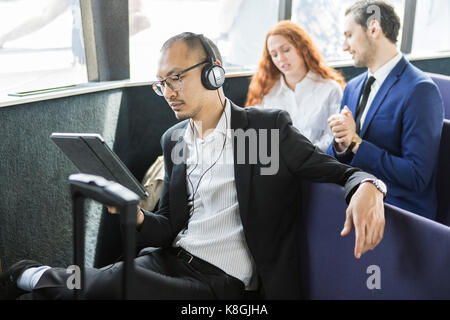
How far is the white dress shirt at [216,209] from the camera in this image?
1603mm

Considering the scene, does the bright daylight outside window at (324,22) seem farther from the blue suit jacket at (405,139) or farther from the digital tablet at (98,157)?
the digital tablet at (98,157)

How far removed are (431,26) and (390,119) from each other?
141 inches

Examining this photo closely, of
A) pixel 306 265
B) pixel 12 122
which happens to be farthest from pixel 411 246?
pixel 12 122

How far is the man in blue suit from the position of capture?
6.13 ft

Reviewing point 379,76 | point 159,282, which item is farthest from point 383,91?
point 159,282

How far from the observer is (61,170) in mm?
2363

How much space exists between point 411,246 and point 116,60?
6.60 ft

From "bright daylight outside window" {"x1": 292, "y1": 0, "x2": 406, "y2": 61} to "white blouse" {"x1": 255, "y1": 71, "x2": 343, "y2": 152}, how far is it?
117 centimetres

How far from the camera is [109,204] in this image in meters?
0.86

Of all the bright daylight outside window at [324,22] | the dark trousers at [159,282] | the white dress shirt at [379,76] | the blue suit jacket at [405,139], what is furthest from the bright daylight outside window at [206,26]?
the dark trousers at [159,282]

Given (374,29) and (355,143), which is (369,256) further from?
(374,29)

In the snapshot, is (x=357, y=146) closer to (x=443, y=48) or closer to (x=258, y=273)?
(x=258, y=273)

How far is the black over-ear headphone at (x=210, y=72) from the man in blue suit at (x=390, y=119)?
55cm

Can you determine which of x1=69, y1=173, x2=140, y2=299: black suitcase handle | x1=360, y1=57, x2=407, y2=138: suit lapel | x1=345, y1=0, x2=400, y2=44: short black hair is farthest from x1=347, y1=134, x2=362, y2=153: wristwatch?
x1=69, y1=173, x2=140, y2=299: black suitcase handle
